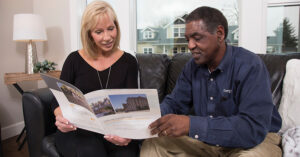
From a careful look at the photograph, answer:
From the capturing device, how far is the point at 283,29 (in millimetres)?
1951

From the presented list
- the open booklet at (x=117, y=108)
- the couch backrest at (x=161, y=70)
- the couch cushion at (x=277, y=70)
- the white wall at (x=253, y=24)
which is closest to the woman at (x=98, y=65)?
the open booklet at (x=117, y=108)

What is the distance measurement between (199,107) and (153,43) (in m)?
1.44

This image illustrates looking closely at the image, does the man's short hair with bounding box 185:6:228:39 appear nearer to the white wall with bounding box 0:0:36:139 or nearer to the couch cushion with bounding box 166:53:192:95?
the couch cushion with bounding box 166:53:192:95

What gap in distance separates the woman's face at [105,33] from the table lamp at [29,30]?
1236 mm

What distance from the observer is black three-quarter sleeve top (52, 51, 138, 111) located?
1.34m

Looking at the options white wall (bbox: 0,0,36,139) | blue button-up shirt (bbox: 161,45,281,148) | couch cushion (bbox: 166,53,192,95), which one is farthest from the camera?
white wall (bbox: 0,0,36,139)

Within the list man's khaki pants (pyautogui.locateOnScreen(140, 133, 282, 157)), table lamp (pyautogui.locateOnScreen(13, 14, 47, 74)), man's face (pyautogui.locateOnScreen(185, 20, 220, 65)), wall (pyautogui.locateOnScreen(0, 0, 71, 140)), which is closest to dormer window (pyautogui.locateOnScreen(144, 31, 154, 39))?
wall (pyautogui.locateOnScreen(0, 0, 71, 140))

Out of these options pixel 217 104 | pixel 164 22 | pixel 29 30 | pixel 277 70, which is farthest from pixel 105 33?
pixel 29 30

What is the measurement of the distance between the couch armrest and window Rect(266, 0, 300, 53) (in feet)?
5.72

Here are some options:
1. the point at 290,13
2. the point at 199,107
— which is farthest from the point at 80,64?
the point at 290,13

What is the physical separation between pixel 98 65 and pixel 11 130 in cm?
172

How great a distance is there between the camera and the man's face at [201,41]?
3.20 ft

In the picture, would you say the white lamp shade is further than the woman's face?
Yes

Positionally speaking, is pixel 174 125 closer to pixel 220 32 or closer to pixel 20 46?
pixel 220 32
